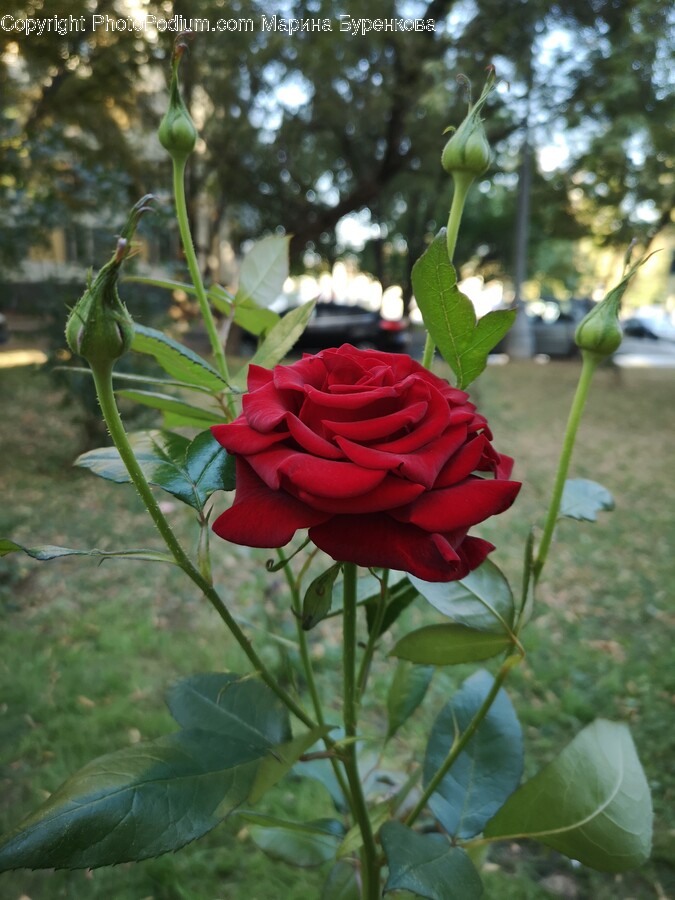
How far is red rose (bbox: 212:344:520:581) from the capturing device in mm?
466

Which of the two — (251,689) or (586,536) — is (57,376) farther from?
(251,689)

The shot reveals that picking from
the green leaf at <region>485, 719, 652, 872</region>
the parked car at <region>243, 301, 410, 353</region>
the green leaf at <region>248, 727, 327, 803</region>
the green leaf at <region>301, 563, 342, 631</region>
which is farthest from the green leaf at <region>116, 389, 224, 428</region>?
the parked car at <region>243, 301, 410, 353</region>

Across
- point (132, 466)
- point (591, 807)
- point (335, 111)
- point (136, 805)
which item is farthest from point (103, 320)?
point (335, 111)

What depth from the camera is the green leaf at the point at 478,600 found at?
75 cm

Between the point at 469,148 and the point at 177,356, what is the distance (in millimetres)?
375

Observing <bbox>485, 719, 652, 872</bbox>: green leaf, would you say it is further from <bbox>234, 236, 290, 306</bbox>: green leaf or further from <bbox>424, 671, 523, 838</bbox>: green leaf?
<bbox>234, 236, 290, 306</bbox>: green leaf

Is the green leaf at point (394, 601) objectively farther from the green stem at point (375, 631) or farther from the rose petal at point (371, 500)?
the rose petal at point (371, 500)

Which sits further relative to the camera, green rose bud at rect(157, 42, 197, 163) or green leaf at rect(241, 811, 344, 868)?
green leaf at rect(241, 811, 344, 868)

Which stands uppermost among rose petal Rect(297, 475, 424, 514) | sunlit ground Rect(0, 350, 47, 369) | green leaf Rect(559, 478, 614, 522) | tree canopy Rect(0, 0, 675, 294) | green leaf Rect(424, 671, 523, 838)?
tree canopy Rect(0, 0, 675, 294)

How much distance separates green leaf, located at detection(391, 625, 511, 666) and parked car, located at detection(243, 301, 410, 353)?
32.6 ft

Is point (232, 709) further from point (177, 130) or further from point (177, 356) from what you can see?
point (177, 130)

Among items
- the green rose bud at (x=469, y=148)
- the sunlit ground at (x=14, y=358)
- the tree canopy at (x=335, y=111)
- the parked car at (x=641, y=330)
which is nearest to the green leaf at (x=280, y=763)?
the green rose bud at (x=469, y=148)

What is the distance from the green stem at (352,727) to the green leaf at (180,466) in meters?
0.15

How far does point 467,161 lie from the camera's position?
695 millimetres
